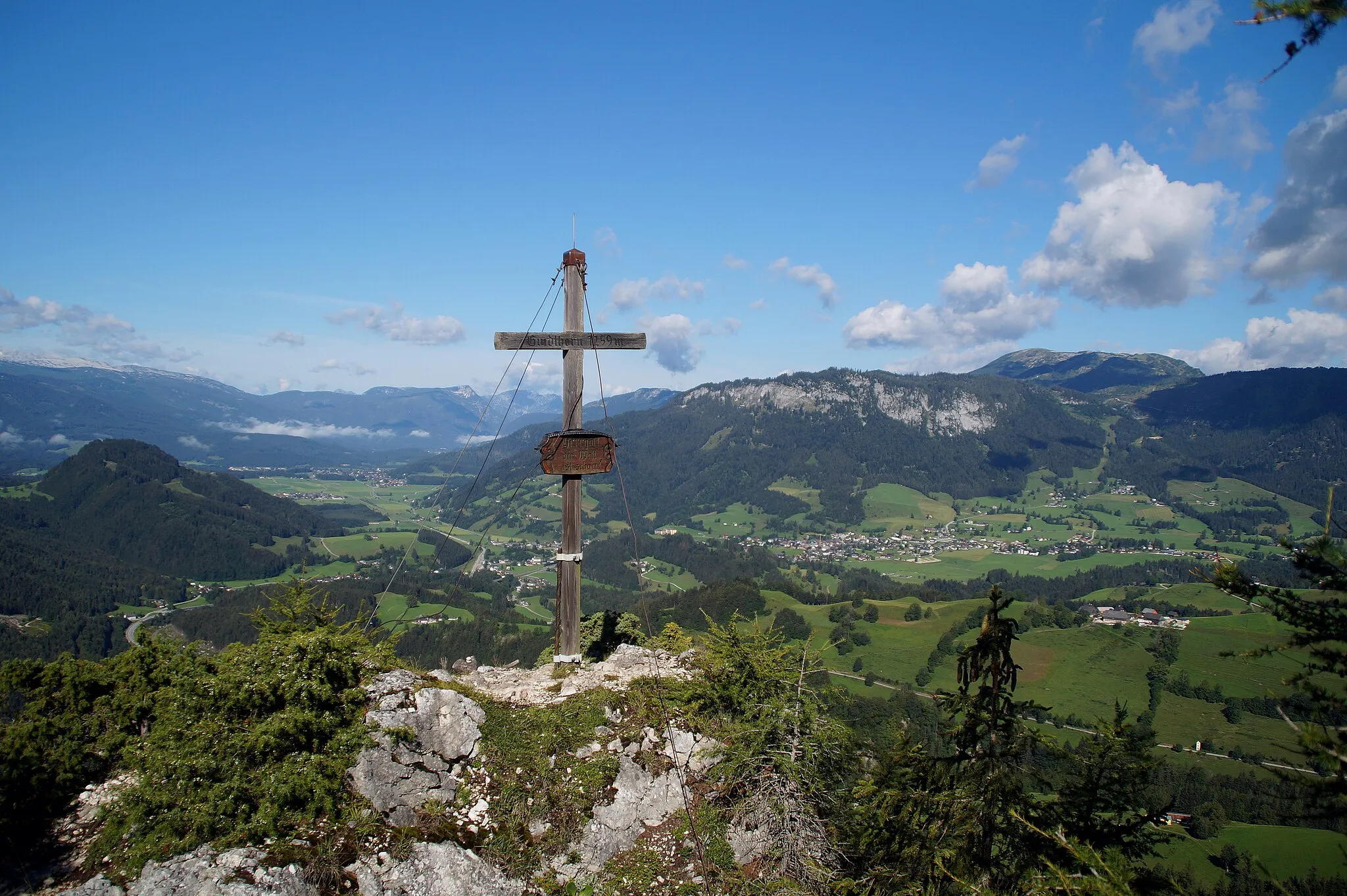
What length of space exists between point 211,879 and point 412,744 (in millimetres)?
2835

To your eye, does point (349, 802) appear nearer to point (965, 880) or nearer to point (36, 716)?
point (36, 716)

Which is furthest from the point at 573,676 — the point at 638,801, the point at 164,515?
the point at 164,515

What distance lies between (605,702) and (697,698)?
1734mm

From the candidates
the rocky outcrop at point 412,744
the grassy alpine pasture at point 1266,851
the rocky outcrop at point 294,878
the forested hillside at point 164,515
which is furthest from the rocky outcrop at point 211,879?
the forested hillside at point 164,515

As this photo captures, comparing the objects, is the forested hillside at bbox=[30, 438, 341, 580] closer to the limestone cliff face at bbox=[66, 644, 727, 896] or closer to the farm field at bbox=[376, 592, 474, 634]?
the farm field at bbox=[376, 592, 474, 634]

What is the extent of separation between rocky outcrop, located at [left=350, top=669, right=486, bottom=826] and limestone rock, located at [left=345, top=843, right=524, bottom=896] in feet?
2.43

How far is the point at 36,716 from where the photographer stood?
9.16 meters

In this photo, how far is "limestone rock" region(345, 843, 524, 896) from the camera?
7.82 metres

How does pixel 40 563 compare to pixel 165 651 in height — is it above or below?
below

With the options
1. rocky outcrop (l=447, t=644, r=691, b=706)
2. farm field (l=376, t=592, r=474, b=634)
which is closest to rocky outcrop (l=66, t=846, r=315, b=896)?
rocky outcrop (l=447, t=644, r=691, b=706)

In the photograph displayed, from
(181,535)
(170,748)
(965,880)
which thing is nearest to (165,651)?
(170,748)

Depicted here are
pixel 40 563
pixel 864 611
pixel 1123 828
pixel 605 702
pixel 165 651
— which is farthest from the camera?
pixel 40 563

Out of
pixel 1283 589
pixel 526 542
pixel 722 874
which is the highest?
pixel 1283 589

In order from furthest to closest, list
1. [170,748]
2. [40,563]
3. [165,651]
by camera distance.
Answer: [40,563]
[165,651]
[170,748]
